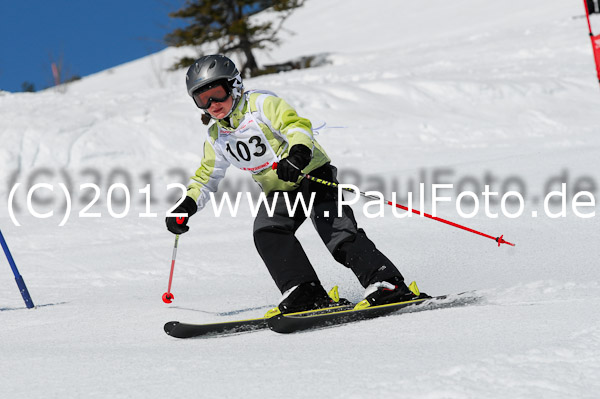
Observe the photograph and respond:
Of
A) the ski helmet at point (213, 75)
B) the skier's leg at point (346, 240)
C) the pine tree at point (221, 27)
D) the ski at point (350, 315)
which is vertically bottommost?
the ski at point (350, 315)

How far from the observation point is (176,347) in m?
3.25

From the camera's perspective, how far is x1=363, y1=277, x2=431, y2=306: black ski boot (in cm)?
354

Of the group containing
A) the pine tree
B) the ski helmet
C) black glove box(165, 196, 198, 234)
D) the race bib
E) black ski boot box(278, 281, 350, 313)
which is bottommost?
black ski boot box(278, 281, 350, 313)

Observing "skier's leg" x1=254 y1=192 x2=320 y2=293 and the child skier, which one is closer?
the child skier

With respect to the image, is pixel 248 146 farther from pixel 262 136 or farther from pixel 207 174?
pixel 207 174

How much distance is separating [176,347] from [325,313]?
0.76 m

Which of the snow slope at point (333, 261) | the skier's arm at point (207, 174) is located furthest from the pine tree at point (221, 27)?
the skier's arm at point (207, 174)

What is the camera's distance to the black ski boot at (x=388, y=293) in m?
3.54

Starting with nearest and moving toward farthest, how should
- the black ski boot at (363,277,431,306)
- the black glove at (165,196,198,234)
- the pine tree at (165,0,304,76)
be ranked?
the black ski boot at (363,277,431,306) → the black glove at (165,196,198,234) → the pine tree at (165,0,304,76)

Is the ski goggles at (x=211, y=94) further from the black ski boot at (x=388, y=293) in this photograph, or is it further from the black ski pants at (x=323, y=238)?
the black ski boot at (x=388, y=293)

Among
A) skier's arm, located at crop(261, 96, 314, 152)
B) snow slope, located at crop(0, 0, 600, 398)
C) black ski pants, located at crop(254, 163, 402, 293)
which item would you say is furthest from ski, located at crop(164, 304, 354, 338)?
skier's arm, located at crop(261, 96, 314, 152)

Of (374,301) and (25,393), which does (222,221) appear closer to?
(374,301)

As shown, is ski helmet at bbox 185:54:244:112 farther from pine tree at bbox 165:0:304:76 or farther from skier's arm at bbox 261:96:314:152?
pine tree at bbox 165:0:304:76

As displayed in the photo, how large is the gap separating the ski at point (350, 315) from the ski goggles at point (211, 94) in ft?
3.90
